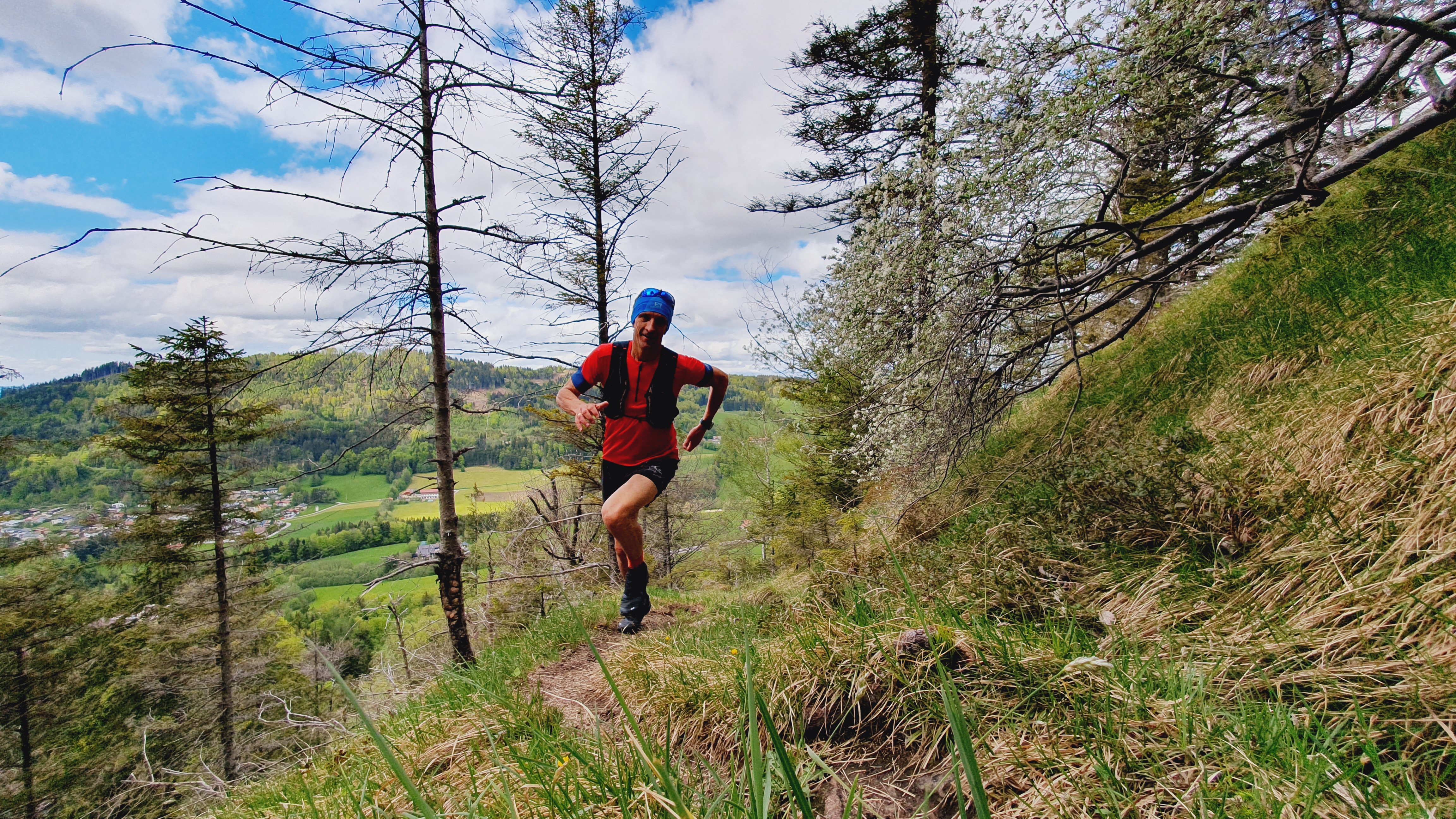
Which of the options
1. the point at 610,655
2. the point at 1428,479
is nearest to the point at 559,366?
the point at 610,655

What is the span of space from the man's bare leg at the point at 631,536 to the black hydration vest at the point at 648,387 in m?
0.55

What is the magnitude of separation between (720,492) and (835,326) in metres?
21.3

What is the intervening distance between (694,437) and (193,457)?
1833 cm

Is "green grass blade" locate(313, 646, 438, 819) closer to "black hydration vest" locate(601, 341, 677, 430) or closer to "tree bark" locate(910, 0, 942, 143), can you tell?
"black hydration vest" locate(601, 341, 677, 430)

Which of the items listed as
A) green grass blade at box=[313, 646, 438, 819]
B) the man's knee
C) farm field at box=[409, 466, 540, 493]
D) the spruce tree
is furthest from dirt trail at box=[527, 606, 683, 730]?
farm field at box=[409, 466, 540, 493]

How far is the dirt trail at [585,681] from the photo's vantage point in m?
2.50

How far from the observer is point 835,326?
22.5 ft

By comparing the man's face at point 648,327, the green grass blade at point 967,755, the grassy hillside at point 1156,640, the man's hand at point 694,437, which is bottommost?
the grassy hillside at point 1156,640

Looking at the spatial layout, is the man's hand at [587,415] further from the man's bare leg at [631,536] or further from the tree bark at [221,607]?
the tree bark at [221,607]

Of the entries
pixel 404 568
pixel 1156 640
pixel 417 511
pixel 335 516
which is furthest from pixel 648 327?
pixel 417 511

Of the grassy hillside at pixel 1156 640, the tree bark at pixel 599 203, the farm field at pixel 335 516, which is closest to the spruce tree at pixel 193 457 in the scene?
the tree bark at pixel 599 203

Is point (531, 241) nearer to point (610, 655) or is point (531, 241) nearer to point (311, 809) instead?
point (610, 655)

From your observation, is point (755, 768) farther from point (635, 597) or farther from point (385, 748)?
point (635, 597)

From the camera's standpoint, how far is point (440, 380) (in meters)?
4.87
